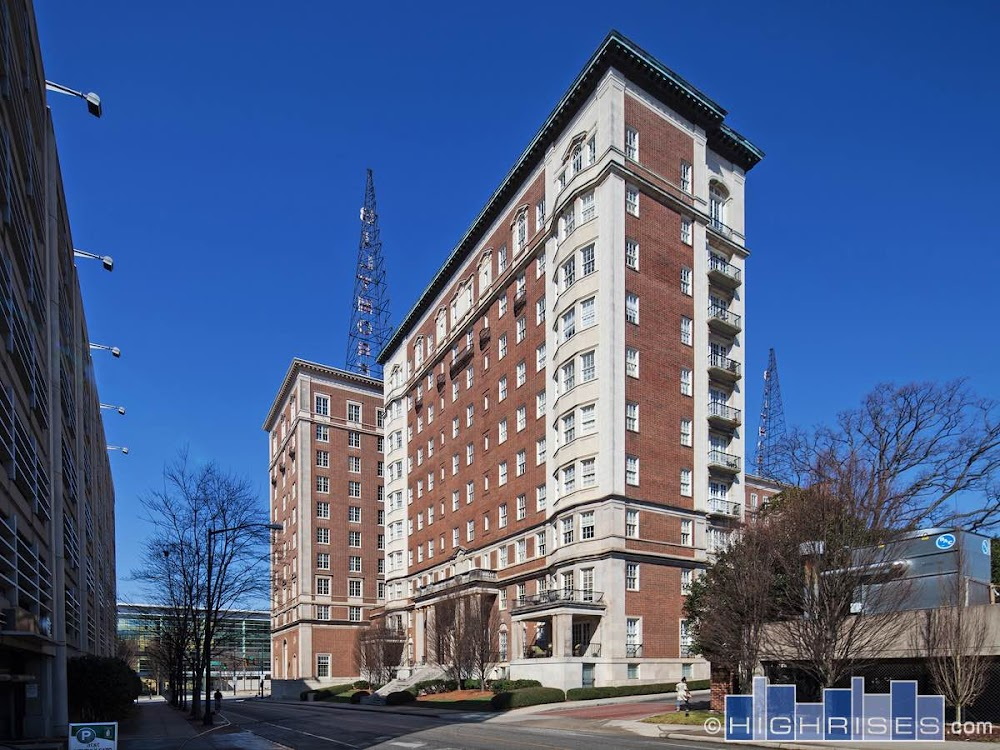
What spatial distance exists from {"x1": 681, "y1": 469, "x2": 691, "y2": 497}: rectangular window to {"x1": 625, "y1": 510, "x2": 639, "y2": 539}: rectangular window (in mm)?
4717

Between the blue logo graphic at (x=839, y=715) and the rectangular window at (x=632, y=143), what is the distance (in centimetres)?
3712

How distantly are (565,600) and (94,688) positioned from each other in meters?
24.2

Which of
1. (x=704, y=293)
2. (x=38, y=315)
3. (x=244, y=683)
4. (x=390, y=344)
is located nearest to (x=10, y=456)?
(x=38, y=315)

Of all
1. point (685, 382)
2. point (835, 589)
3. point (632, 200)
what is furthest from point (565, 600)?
point (835, 589)

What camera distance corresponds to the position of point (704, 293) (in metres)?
55.4

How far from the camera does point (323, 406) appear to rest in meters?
99.4

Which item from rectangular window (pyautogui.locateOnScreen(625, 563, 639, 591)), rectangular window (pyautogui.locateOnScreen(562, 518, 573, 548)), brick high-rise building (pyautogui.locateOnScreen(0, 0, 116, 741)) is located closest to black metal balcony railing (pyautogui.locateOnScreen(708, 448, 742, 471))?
rectangular window (pyautogui.locateOnScreen(625, 563, 639, 591))

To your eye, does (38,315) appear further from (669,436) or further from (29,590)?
(669,436)

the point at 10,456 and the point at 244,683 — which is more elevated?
the point at 10,456

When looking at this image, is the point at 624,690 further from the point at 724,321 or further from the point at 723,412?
the point at 724,321

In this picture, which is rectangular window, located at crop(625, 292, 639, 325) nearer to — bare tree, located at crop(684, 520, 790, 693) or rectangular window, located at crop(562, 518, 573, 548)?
rectangular window, located at crop(562, 518, 573, 548)

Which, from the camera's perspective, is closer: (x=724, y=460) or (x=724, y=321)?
(x=724, y=460)

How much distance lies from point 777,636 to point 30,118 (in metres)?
26.7

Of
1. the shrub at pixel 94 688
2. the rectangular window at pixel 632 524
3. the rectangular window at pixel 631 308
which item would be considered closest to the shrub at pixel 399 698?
the rectangular window at pixel 632 524
